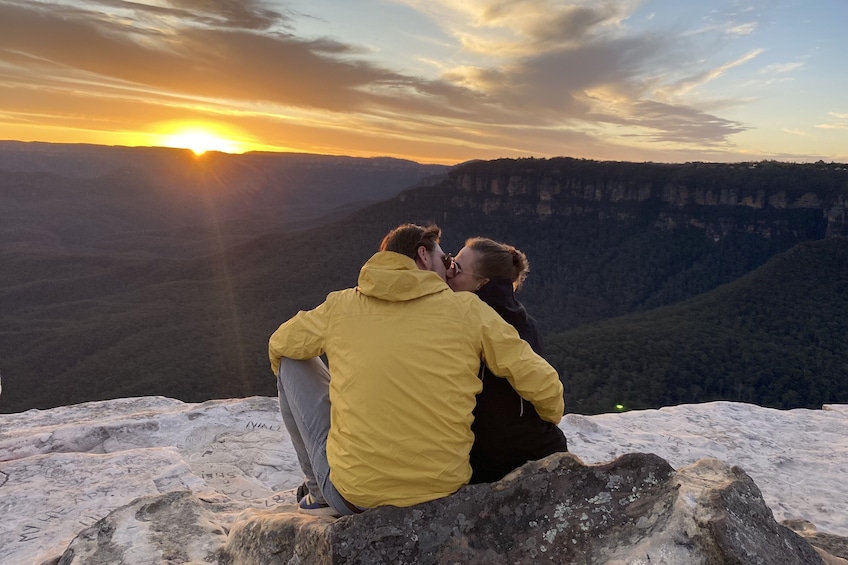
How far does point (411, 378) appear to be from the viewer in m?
2.25

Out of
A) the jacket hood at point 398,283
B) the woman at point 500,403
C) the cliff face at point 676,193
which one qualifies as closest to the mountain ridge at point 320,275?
the cliff face at point 676,193

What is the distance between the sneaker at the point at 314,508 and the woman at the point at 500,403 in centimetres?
74

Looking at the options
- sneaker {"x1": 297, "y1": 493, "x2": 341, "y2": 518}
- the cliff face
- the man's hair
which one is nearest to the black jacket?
the man's hair

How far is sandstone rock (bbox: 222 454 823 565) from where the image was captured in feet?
7.30

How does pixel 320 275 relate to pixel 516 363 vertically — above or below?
below

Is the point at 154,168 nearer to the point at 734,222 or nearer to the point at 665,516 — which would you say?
the point at 734,222

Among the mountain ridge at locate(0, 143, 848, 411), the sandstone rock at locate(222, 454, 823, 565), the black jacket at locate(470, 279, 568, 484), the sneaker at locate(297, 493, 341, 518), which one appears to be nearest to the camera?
the sandstone rock at locate(222, 454, 823, 565)

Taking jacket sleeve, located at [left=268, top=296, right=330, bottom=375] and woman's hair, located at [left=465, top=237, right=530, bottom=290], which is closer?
A: jacket sleeve, located at [left=268, top=296, right=330, bottom=375]

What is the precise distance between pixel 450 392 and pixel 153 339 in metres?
37.8

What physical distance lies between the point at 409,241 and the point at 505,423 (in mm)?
957

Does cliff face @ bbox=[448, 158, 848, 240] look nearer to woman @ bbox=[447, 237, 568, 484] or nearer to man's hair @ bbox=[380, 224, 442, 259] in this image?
woman @ bbox=[447, 237, 568, 484]

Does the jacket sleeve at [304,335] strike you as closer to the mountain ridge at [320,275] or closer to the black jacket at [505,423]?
the black jacket at [505,423]

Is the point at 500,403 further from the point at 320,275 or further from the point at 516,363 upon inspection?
the point at 320,275

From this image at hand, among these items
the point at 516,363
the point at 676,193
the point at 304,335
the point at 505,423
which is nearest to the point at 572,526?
the point at 505,423
